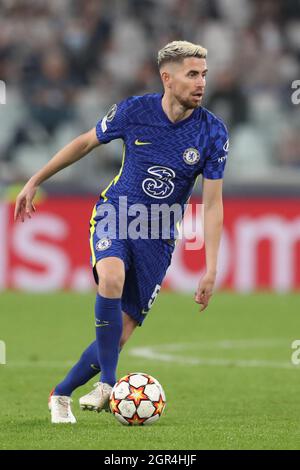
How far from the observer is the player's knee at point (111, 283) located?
6.95m

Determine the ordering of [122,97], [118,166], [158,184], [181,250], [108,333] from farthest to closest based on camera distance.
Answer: [122,97] → [118,166] → [181,250] → [158,184] → [108,333]

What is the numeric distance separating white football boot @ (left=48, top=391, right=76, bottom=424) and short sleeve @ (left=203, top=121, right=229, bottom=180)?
1.62m

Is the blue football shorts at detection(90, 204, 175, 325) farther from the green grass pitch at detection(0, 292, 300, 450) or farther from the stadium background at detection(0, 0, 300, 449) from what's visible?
the stadium background at detection(0, 0, 300, 449)

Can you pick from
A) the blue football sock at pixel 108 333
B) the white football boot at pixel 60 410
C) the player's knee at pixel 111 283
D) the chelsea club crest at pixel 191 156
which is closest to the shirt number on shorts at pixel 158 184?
the chelsea club crest at pixel 191 156

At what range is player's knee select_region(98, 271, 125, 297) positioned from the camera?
6953mm

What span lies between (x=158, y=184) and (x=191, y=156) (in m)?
0.27

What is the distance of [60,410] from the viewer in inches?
282

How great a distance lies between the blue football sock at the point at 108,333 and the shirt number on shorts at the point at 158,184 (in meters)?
0.73

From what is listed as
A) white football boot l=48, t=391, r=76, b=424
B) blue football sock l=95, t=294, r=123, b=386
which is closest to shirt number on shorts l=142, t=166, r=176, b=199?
blue football sock l=95, t=294, r=123, b=386

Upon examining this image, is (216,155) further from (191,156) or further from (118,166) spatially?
(118,166)

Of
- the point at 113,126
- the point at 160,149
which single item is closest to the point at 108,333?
the point at 160,149

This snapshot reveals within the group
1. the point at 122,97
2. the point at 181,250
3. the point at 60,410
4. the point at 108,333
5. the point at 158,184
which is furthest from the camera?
the point at 122,97

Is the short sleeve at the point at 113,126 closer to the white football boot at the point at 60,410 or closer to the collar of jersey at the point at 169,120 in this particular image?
the collar of jersey at the point at 169,120
